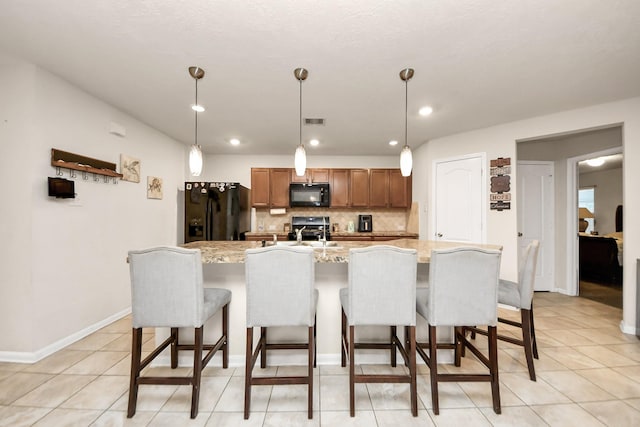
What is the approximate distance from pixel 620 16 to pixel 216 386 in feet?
11.3

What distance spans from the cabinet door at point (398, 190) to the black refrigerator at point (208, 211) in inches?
108

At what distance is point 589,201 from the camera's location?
23.5 feet

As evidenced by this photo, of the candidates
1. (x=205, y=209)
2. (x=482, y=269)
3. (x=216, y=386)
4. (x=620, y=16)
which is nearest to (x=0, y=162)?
(x=205, y=209)

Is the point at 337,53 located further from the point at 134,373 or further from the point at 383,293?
the point at 134,373

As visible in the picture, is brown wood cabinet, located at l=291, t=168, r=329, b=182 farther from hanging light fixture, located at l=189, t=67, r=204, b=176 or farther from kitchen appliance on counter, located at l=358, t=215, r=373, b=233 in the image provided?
hanging light fixture, located at l=189, t=67, r=204, b=176

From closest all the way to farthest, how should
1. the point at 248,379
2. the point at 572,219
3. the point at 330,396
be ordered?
the point at 248,379, the point at 330,396, the point at 572,219

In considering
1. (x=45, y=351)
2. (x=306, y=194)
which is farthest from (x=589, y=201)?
(x=45, y=351)

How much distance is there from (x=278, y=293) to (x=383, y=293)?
0.63 m

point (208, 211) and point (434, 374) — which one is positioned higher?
point (208, 211)

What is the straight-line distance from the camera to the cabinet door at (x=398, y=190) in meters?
4.80

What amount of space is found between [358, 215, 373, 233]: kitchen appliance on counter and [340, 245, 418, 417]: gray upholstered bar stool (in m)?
3.44

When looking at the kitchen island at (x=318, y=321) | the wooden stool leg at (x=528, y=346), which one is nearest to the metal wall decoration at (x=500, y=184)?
the wooden stool leg at (x=528, y=346)

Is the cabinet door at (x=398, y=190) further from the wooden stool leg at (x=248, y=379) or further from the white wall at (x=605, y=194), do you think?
the white wall at (x=605, y=194)

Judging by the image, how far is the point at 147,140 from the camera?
3.50 metres
